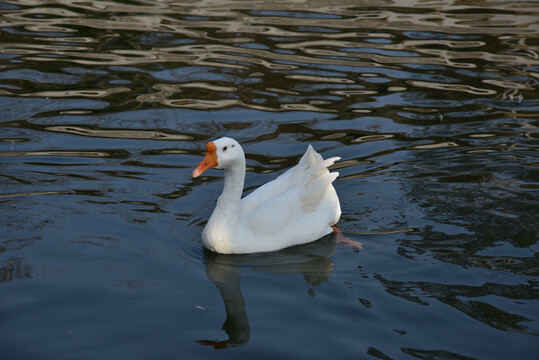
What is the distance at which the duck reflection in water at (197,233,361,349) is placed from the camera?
6.22 m

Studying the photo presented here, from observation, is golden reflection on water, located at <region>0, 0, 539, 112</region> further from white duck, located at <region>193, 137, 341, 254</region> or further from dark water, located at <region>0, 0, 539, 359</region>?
white duck, located at <region>193, 137, 341, 254</region>

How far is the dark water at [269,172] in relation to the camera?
586 cm

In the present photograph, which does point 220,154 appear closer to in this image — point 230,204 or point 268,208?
point 230,204

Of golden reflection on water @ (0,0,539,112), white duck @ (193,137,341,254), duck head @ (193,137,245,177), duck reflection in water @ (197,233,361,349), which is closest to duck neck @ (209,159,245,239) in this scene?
white duck @ (193,137,341,254)

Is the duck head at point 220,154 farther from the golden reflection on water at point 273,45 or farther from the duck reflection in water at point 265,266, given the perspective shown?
the golden reflection on water at point 273,45

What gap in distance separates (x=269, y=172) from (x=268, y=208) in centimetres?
187

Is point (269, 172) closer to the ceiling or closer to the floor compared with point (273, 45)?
Result: closer to the floor

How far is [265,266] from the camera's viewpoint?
22.6 feet

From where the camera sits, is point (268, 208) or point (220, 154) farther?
point (268, 208)

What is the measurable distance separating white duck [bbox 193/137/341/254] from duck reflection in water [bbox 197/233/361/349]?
3.1 inches

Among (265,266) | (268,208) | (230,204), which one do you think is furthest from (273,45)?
(265,266)

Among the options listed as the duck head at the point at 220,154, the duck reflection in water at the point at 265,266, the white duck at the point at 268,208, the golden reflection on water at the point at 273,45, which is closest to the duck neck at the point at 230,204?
the white duck at the point at 268,208

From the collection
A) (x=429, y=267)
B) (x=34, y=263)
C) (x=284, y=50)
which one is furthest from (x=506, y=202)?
(x=284, y=50)

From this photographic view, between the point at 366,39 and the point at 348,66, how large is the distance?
1495 mm
